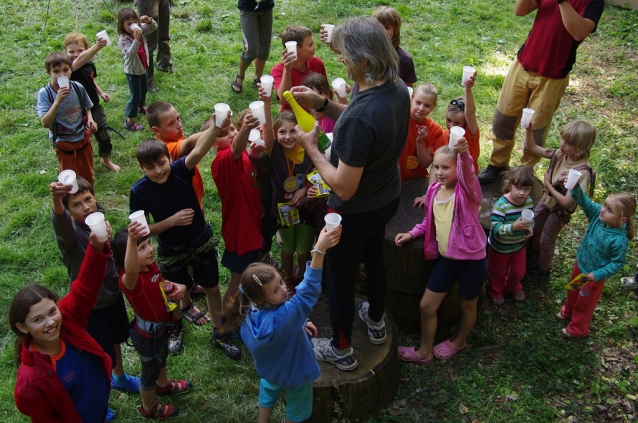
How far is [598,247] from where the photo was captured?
4031 millimetres

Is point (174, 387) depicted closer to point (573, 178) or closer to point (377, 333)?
point (377, 333)

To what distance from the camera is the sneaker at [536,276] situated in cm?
490

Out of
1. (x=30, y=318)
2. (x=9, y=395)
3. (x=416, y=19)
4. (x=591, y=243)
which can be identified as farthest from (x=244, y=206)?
(x=416, y=19)

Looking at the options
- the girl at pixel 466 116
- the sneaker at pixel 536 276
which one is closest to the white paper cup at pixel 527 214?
the girl at pixel 466 116

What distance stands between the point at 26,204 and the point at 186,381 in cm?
293

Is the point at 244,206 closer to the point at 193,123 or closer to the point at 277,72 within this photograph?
the point at 277,72

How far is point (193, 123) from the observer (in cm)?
704

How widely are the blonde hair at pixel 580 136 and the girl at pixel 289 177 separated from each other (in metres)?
1.97

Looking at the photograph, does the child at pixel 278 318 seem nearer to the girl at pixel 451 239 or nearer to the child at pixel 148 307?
the child at pixel 148 307

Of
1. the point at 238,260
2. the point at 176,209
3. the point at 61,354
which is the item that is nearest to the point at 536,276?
the point at 238,260

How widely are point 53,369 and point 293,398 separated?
131 centimetres

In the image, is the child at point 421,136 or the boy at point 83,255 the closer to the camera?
the boy at point 83,255

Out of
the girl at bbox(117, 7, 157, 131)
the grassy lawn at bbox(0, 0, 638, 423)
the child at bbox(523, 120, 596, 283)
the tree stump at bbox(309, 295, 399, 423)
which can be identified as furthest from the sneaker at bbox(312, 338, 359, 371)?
the girl at bbox(117, 7, 157, 131)

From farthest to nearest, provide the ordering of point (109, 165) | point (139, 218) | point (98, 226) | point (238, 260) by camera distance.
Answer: point (109, 165), point (238, 260), point (139, 218), point (98, 226)
